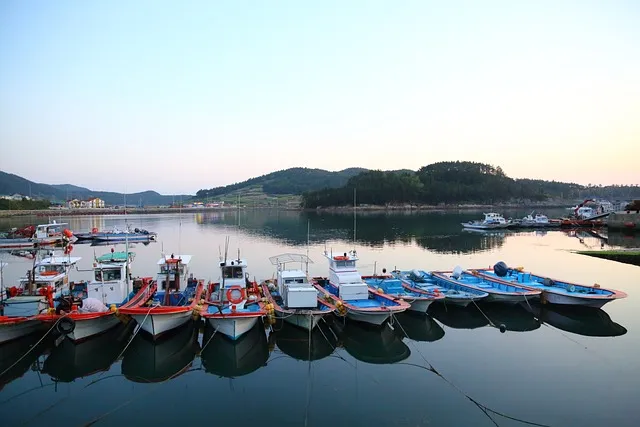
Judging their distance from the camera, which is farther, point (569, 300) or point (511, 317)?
point (569, 300)

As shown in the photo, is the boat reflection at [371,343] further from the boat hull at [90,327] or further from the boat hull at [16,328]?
the boat hull at [16,328]

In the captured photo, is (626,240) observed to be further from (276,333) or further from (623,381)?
(276,333)

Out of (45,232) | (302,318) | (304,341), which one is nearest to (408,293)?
(302,318)

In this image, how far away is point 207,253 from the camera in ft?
172

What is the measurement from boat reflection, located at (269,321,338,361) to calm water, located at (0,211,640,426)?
9 centimetres

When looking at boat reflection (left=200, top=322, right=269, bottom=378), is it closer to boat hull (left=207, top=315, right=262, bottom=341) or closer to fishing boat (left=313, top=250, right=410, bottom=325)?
boat hull (left=207, top=315, right=262, bottom=341)

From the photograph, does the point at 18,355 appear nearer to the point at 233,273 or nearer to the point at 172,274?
the point at 172,274

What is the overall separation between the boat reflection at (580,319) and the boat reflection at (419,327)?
20.7 ft

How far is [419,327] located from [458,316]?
338 centimetres

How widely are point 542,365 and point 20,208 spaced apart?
18970 centimetres

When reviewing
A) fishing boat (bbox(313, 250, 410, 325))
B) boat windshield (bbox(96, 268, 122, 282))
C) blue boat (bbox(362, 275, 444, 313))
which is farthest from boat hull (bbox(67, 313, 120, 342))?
blue boat (bbox(362, 275, 444, 313))

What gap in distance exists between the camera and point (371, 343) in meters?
19.3

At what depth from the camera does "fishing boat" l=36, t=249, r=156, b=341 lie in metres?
18.1

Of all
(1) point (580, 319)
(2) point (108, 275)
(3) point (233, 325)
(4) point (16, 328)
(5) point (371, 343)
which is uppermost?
(2) point (108, 275)
